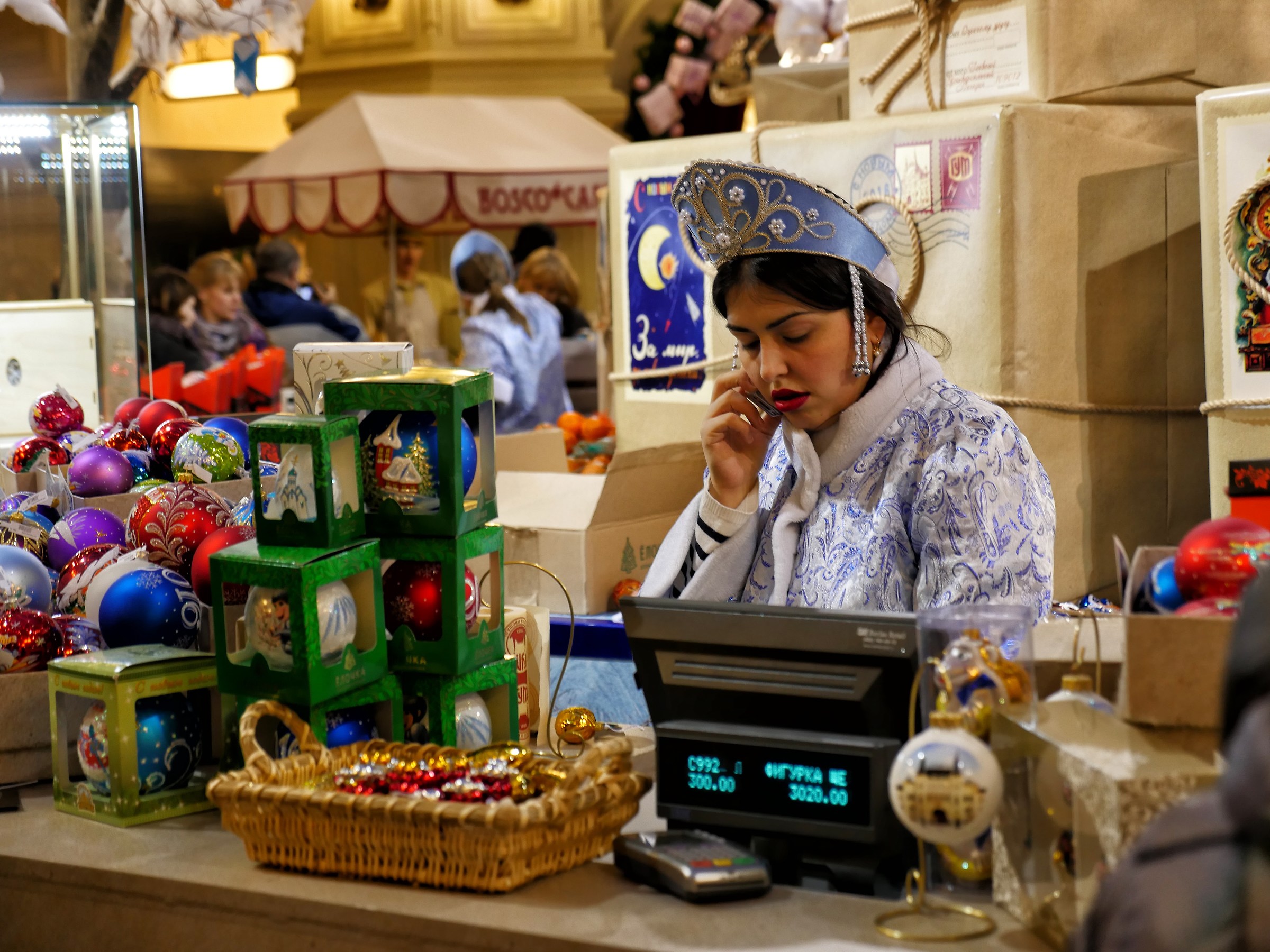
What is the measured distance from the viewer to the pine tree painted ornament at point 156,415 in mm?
3006

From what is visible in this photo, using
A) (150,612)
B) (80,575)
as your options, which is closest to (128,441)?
(80,575)

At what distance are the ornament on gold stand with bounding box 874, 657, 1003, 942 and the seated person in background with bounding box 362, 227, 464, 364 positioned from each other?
25.2ft

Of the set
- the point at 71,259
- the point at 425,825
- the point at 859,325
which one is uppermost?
the point at 71,259

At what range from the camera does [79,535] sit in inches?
96.0

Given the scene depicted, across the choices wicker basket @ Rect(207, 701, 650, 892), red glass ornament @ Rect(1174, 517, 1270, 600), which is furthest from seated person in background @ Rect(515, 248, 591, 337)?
red glass ornament @ Rect(1174, 517, 1270, 600)

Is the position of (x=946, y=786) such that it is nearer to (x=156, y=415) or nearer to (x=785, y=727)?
(x=785, y=727)

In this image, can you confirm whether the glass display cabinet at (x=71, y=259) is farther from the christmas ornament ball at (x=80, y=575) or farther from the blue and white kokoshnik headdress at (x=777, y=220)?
the blue and white kokoshnik headdress at (x=777, y=220)

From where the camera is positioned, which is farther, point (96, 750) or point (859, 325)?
point (859, 325)

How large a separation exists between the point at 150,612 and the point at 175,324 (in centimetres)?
467

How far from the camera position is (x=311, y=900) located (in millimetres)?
1433

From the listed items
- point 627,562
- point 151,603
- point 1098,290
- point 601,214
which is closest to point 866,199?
point 1098,290

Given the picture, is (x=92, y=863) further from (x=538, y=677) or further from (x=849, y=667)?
(x=849, y=667)

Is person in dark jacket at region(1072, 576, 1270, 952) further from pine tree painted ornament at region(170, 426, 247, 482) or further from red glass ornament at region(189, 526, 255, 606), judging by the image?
pine tree painted ornament at region(170, 426, 247, 482)

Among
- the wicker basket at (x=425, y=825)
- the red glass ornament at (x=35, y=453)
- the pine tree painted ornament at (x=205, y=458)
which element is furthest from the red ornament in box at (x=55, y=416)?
the wicker basket at (x=425, y=825)
